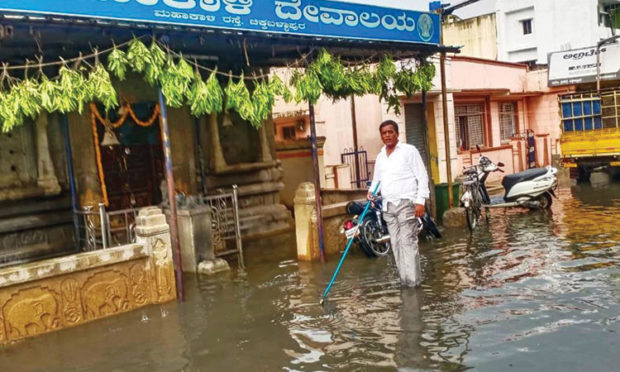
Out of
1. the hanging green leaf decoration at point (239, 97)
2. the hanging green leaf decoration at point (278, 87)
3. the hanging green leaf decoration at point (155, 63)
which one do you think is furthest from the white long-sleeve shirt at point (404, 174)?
the hanging green leaf decoration at point (155, 63)

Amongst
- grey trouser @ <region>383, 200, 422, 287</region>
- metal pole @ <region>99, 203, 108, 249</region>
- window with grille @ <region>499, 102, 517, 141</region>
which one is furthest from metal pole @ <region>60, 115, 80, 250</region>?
window with grille @ <region>499, 102, 517, 141</region>

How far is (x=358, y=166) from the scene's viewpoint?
16250 mm

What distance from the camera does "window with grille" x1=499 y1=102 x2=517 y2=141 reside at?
23.1m

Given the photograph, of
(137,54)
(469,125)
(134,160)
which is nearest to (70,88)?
(137,54)

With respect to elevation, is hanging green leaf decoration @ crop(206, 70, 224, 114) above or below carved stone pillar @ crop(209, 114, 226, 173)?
above

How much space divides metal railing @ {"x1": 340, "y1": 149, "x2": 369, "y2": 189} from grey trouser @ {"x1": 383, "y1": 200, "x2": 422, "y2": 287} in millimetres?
9209

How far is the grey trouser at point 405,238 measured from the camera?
22.0 ft

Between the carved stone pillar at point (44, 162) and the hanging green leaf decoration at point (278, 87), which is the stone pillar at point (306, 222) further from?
the carved stone pillar at point (44, 162)

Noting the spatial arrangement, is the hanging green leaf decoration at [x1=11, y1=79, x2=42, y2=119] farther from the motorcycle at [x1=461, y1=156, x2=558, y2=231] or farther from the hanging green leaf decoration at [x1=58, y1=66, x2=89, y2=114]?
the motorcycle at [x1=461, y1=156, x2=558, y2=231]

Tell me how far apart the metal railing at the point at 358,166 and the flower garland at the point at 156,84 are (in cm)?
758

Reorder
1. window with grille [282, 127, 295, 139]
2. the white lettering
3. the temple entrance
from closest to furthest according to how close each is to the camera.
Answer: the white lettering, the temple entrance, window with grille [282, 127, 295, 139]

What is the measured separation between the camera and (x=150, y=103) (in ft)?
36.0

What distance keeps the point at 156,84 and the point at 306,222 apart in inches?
131

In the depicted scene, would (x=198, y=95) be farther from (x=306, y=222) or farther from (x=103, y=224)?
(x=306, y=222)
